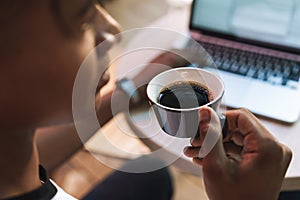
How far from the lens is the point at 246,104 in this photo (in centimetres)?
89

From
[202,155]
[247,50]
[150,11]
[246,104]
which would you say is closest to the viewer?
[202,155]

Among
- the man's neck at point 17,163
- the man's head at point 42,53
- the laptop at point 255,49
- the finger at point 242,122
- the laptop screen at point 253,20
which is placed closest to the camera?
the man's head at point 42,53

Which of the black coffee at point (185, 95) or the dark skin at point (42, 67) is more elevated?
the dark skin at point (42, 67)

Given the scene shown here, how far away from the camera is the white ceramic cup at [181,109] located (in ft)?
2.06

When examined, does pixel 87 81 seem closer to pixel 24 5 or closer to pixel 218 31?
pixel 24 5

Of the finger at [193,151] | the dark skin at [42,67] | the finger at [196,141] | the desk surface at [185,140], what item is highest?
the dark skin at [42,67]

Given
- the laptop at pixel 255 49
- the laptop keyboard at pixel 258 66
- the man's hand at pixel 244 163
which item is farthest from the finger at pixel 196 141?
the laptop keyboard at pixel 258 66

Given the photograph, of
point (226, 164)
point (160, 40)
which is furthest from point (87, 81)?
point (160, 40)

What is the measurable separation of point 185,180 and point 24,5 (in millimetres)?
1028

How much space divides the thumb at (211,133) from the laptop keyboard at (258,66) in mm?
381

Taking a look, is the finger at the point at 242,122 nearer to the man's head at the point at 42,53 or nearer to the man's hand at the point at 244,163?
the man's hand at the point at 244,163

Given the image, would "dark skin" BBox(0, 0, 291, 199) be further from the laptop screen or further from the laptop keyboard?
the laptop screen

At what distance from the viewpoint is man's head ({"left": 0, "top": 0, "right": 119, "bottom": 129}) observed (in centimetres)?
44

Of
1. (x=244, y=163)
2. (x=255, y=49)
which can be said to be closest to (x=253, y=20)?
(x=255, y=49)
